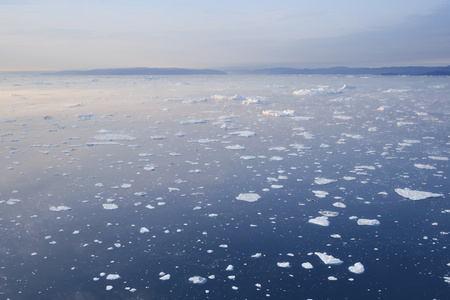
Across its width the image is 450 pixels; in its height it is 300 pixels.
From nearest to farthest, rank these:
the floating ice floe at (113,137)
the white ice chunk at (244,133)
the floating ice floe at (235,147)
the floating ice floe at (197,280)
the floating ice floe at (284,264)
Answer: the floating ice floe at (197,280)
the floating ice floe at (284,264)
the floating ice floe at (235,147)
the floating ice floe at (113,137)
the white ice chunk at (244,133)

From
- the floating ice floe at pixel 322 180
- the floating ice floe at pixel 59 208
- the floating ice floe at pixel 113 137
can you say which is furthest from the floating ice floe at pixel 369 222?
the floating ice floe at pixel 113 137

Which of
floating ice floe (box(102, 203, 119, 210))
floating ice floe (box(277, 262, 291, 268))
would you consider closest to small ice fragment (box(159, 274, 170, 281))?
floating ice floe (box(277, 262, 291, 268))

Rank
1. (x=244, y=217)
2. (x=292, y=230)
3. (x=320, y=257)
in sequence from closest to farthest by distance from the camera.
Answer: (x=320, y=257) < (x=292, y=230) < (x=244, y=217)

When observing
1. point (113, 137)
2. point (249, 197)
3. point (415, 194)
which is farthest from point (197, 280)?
point (113, 137)

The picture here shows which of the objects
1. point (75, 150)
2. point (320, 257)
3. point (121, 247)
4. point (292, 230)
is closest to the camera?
point (320, 257)

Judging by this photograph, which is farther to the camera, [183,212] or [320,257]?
[183,212]

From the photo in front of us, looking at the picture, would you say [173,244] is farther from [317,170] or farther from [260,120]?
[260,120]

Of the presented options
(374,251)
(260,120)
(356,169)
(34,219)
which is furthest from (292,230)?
(260,120)

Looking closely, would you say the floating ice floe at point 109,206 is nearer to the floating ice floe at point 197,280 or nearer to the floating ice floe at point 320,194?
the floating ice floe at point 197,280
